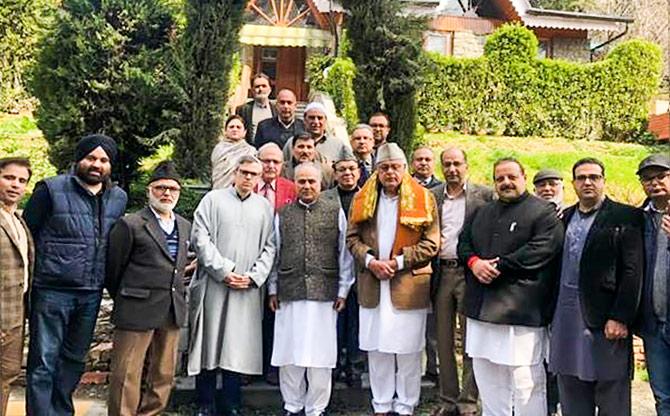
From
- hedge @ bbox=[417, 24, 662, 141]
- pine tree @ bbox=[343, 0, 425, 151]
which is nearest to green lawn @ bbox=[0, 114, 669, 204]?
hedge @ bbox=[417, 24, 662, 141]

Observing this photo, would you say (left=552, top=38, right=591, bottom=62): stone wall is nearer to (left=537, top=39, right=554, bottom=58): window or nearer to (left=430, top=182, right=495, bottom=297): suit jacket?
(left=537, top=39, right=554, bottom=58): window

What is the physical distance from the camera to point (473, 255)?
13.5 ft

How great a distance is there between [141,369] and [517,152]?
11.9 m

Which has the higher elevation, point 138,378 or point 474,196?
point 474,196

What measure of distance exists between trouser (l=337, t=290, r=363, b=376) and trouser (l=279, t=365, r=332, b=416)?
0.43 metres

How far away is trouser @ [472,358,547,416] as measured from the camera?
3.97 m

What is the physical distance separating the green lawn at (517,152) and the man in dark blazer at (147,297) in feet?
14.7

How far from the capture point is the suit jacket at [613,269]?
3.60 metres

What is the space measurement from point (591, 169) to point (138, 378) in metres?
2.98

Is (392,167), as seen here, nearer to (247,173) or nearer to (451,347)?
(247,173)

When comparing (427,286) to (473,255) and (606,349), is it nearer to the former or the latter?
(473,255)

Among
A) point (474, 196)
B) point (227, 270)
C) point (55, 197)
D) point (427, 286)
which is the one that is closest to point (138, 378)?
point (227, 270)

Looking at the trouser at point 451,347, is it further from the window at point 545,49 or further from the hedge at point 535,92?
the window at point 545,49

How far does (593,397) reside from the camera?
12.7ft
